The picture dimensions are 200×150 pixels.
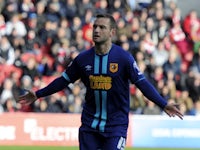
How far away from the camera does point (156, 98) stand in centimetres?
841

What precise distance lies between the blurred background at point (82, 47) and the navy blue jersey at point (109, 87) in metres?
8.81

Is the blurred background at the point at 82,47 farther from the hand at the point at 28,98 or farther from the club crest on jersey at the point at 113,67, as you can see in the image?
the club crest on jersey at the point at 113,67

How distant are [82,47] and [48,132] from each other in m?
3.80

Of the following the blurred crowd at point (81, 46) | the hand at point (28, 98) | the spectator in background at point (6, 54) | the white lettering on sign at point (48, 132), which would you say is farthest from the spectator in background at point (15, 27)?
the hand at point (28, 98)

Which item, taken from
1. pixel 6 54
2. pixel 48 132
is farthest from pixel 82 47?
pixel 48 132

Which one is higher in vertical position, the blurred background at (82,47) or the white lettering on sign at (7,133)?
the blurred background at (82,47)

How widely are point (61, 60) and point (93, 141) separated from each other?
36.9 ft

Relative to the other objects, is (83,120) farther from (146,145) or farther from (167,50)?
(167,50)

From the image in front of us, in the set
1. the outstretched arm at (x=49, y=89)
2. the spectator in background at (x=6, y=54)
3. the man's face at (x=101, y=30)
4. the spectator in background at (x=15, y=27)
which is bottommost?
the spectator in background at (x=6, y=54)

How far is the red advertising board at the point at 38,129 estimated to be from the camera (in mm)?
16891

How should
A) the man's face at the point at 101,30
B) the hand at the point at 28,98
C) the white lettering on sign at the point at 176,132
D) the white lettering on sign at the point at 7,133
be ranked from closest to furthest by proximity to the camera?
the man's face at the point at 101,30
the hand at the point at 28,98
the white lettering on sign at the point at 7,133
the white lettering on sign at the point at 176,132

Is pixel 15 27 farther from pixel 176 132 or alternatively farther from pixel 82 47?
pixel 176 132

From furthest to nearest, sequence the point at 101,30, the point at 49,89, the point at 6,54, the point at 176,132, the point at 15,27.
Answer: the point at 15,27 → the point at 6,54 → the point at 176,132 → the point at 49,89 → the point at 101,30

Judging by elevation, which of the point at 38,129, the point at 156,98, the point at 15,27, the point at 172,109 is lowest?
the point at 38,129
